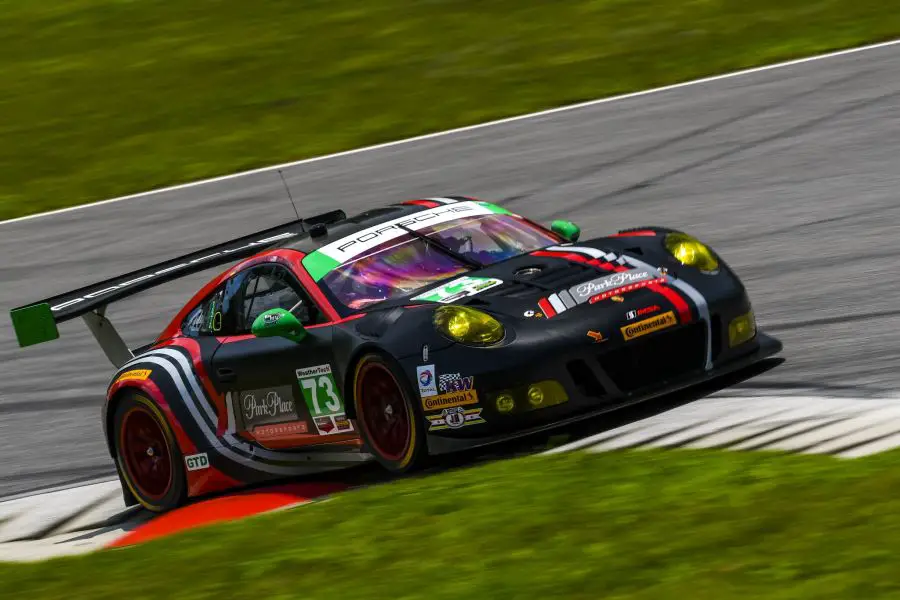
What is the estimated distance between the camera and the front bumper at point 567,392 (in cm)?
658

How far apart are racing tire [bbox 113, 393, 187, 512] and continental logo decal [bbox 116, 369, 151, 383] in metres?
0.09

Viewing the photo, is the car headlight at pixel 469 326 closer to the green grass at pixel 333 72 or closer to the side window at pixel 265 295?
the side window at pixel 265 295

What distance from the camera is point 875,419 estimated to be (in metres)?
6.27

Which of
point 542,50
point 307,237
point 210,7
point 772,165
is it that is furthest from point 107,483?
point 210,7

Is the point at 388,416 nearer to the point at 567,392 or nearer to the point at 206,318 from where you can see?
the point at 567,392

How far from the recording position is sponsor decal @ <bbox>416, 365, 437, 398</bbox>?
663 centimetres

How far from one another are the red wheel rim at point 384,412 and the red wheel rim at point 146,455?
5.75 ft

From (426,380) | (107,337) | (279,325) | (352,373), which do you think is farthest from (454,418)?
(107,337)

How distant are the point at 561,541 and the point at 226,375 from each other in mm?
3343

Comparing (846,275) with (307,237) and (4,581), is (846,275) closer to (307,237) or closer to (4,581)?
(307,237)

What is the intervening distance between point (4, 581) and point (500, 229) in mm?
3153

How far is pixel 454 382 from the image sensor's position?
6598mm

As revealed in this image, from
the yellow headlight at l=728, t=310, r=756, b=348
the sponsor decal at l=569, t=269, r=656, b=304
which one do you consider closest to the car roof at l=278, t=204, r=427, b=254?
the sponsor decal at l=569, t=269, r=656, b=304

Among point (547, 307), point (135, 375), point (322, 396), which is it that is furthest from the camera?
point (135, 375)
